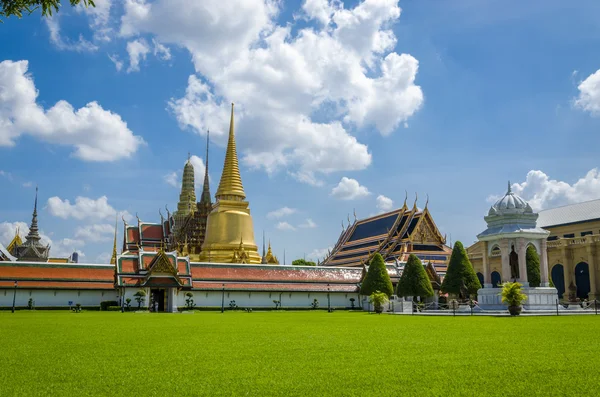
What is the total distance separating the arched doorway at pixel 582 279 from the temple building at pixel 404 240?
1565cm

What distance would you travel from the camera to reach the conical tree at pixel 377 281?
46156 millimetres

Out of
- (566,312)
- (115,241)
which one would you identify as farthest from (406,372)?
(115,241)

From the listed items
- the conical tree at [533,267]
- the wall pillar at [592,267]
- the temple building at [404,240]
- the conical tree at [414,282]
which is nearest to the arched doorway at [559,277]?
the wall pillar at [592,267]

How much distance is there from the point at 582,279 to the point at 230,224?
37240mm

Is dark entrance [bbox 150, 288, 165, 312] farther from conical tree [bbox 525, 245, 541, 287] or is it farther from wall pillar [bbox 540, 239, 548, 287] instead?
wall pillar [bbox 540, 239, 548, 287]

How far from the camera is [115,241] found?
92.6 m

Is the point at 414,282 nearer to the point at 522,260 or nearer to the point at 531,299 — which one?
the point at 522,260

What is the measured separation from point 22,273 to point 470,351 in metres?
42.5

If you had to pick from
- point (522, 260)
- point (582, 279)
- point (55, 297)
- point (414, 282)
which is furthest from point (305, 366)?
A: point (582, 279)

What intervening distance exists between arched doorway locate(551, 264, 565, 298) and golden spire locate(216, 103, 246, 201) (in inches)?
1400

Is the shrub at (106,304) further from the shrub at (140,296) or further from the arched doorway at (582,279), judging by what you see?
the arched doorway at (582,279)

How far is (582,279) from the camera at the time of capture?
175 ft

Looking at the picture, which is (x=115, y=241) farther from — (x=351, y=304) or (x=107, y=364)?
(x=107, y=364)

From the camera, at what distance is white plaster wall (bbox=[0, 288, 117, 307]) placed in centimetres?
4388
